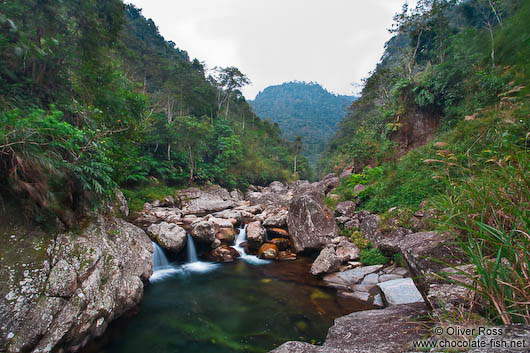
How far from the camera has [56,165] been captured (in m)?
3.95

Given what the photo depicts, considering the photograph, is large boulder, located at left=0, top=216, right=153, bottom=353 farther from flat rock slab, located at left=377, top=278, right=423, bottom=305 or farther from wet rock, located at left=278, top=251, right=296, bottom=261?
flat rock slab, located at left=377, top=278, right=423, bottom=305

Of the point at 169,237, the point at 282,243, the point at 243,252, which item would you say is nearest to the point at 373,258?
the point at 282,243

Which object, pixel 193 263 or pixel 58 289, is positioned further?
pixel 193 263

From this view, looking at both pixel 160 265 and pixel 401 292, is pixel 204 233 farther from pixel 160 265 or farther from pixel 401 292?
pixel 401 292

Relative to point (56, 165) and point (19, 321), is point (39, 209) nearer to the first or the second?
point (56, 165)

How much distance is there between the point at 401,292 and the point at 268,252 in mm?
4485

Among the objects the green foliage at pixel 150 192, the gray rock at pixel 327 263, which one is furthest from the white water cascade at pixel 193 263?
the green foliage at pixel 150 192

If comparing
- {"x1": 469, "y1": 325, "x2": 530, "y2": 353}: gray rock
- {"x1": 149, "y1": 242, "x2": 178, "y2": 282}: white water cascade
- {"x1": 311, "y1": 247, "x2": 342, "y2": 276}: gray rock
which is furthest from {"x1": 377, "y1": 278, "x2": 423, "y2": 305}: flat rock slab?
{"x1": 149, "y1": 242, "x2": 178, "y2": 282}: white water cascade

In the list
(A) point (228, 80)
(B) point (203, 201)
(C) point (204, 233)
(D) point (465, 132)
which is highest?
(A) point (228, 80)

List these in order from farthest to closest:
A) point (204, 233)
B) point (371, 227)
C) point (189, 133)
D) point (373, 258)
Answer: point (189, 133) < point (204, 233) < point (371, 227) < point (373, 258)

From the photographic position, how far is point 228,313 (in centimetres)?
514

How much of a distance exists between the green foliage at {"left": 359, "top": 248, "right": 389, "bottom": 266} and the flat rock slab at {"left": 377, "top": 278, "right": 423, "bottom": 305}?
1.38 meters

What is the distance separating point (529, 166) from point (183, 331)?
551 centimetres

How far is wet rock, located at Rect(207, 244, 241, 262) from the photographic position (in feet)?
27.0
